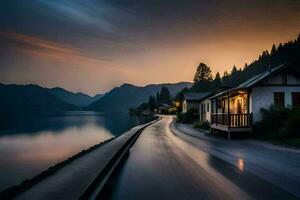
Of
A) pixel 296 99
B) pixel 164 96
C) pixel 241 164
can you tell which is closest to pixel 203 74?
pixel 164 96

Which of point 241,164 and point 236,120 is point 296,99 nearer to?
point 236,120

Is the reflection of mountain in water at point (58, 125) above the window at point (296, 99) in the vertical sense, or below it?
below

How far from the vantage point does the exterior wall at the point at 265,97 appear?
25.3 m

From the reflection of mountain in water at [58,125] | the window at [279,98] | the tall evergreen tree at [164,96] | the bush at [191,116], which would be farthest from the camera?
the tall evergreen tree at [164,96]

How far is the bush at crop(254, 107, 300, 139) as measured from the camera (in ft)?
68.5

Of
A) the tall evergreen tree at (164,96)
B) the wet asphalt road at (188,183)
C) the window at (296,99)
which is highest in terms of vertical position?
the tall evergreen tree at (164,96)

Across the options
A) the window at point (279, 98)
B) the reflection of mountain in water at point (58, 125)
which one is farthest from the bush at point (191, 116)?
the window at point (279, 98)

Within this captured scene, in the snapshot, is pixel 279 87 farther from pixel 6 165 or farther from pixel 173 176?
pixel 6 165

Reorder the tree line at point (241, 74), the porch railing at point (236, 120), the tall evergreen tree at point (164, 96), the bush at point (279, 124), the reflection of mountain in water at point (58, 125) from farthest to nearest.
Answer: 1. the tall evergreen tree at point (164, 96)
2. the tree line at point (241, 74)
3. the reflection of mountain in water at point (58, 125)
4. the porch railing at point (236, 120)
5. the bush at point (279, 124)

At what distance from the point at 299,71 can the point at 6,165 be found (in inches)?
1039

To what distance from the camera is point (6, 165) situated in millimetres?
24141

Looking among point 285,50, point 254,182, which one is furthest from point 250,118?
point 285,50

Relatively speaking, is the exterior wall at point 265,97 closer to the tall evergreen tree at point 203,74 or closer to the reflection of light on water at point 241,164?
the reflection of light on water at point 241,164

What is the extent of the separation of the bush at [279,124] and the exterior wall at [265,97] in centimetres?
56
